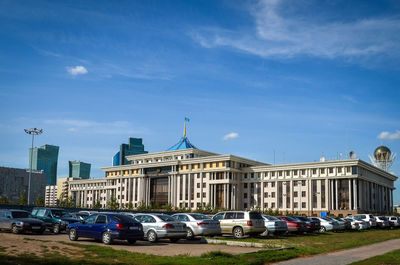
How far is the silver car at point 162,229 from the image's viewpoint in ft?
74.9

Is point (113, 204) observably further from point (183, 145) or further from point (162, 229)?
point (162, 229)

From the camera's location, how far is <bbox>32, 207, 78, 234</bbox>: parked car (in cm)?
2806

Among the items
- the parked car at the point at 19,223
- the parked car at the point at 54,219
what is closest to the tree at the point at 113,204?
the parked car at the point at 54,219

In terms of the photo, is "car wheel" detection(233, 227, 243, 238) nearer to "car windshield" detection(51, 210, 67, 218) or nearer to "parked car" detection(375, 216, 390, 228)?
"car windshield" detection(51, 210, 67, 218)

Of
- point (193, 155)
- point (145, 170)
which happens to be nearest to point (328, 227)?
point (193, 155)

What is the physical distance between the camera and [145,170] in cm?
11694

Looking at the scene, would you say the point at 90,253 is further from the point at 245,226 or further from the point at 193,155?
the point at 193,155

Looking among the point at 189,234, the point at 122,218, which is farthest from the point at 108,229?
the point at 189,234

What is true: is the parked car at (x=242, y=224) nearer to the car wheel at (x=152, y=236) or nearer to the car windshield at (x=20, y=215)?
the car wheel at (x=152, y=236)

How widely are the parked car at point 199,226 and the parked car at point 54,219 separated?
824 centimetres

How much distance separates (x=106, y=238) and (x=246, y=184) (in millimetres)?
85393

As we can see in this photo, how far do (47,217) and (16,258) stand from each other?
15290 mm

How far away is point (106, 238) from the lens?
68.4ft

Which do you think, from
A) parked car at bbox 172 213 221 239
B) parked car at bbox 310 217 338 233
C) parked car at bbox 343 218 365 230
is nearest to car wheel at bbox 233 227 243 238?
parked car at bbox 172 213 221 239
